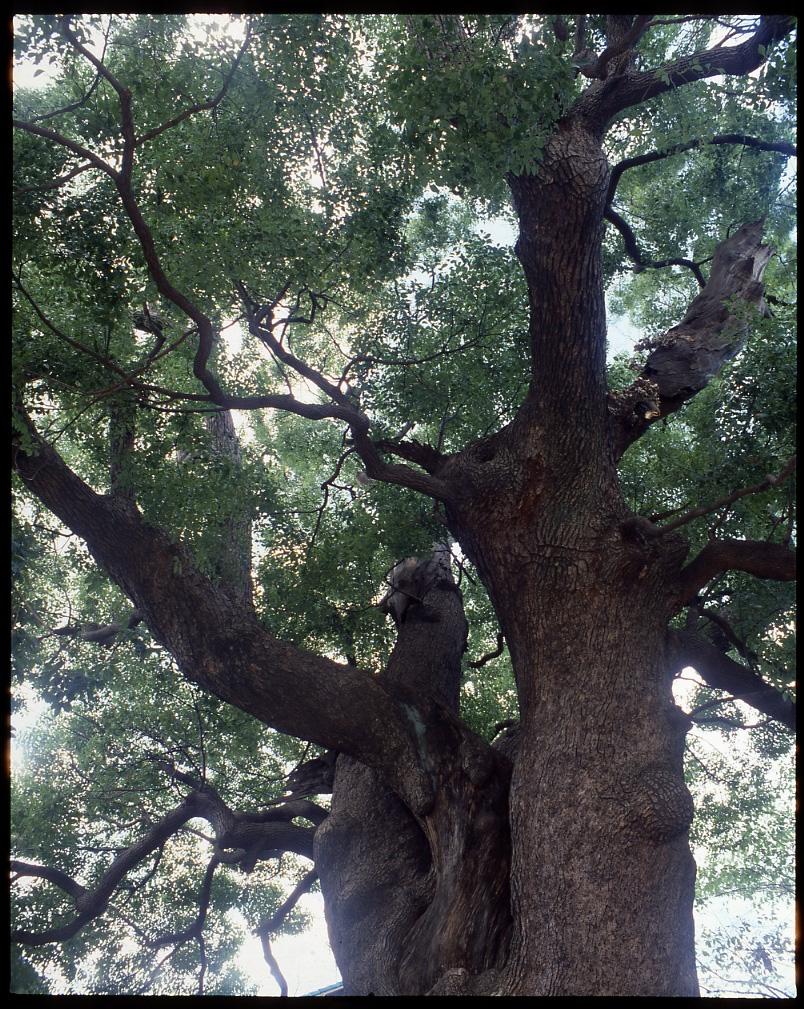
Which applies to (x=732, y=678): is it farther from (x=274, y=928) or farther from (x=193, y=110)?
(x=193, y=110)

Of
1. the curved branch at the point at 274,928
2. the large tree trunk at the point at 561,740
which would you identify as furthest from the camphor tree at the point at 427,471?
the curved branch at the point at 274,928

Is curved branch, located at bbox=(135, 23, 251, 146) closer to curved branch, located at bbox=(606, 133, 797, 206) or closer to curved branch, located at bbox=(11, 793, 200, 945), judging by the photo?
curved branch, located at bbox=(606, 133, 797, 206)

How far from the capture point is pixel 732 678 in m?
6.48

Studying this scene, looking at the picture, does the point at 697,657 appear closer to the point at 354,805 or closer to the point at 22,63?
the point at 354,805

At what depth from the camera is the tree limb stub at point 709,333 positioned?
616 cm

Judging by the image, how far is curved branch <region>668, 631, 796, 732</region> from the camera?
6.34m

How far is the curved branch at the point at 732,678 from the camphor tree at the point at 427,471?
0.11 ft

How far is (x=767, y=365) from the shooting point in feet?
19.2

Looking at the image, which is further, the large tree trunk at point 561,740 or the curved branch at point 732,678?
the curved branch at point 732,678

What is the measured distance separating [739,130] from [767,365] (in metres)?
2.65

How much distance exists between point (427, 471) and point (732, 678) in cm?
319

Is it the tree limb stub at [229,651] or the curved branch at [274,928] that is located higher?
the tree limb stub at [229,651]

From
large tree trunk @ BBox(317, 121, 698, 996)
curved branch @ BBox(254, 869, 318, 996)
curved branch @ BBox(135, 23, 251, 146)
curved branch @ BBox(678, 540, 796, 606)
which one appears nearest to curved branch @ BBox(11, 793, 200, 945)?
curved branch @ BBox(254, 869, 318, 996)

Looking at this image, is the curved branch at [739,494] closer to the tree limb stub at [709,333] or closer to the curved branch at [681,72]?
the tree limb stub at [709,333]
